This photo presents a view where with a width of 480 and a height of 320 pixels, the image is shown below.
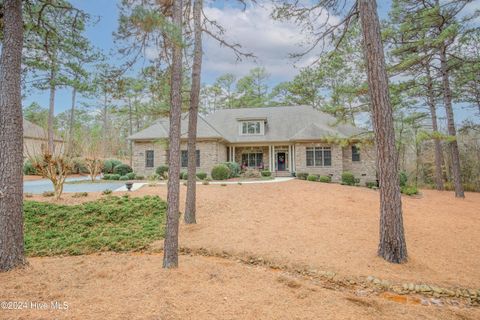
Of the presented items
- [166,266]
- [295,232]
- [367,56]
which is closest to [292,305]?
[166,266]

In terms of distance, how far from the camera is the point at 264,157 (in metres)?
21.0

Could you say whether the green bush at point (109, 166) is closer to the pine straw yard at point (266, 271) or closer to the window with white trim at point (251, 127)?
the window with white trim at point (251, 127)

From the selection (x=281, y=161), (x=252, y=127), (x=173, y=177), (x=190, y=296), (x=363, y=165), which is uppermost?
(x=252, y=127)

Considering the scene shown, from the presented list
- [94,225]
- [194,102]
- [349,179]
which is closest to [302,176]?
[349,179]

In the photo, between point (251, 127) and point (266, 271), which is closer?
point (266, 271)

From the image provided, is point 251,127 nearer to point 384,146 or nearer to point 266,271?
point 384,146

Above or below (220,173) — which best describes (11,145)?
above

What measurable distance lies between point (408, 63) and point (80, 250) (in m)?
14.0

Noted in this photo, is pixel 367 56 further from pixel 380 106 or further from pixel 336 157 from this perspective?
pixel 336 157

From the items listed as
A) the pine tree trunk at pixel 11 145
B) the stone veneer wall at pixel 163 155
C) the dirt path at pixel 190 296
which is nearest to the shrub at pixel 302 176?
the stone veneer wall at pixel 163 155

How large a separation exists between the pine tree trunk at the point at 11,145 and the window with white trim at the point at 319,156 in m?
16.6

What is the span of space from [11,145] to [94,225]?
4354 millimetres

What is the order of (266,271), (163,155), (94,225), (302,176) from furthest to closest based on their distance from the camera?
1. (163,155)
2. (302,176)
3. (94,225)
4. (266,271)

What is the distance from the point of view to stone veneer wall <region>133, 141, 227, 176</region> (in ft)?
59.9
